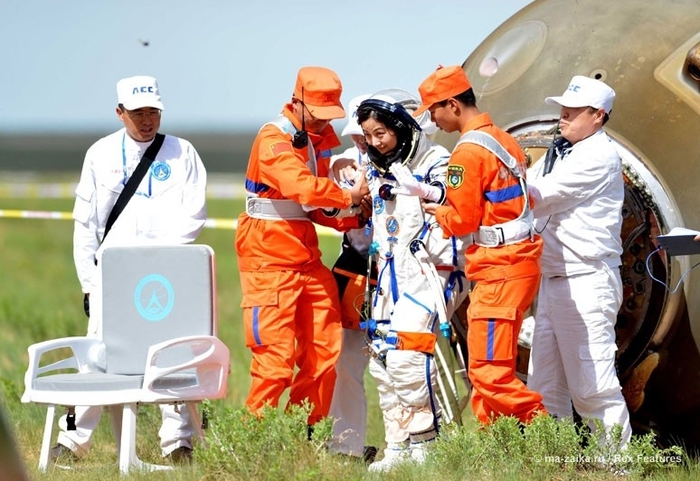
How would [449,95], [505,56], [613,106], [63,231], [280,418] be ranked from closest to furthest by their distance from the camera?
[280,418], [449,95], [613,106], [505,56], [63,231]

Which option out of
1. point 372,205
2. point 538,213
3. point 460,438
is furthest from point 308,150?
point 460,438

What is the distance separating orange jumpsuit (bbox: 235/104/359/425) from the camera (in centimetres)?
629

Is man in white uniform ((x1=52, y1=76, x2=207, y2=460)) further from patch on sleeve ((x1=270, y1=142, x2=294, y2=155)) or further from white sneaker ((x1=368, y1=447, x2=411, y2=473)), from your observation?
white sneaker ((x1=368, y1=447, x2=411, y2=473))

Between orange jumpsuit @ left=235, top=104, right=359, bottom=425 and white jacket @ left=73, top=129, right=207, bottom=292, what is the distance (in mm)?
477

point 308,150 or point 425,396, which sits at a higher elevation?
point 308,150

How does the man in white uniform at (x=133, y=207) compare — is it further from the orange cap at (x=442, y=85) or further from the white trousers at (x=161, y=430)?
the orange cap at (x=442, y=85)

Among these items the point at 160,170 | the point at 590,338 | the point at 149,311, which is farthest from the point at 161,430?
the point at 590,338

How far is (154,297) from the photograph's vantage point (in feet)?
21.3

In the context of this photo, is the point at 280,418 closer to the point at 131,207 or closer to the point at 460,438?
the point at 460,438

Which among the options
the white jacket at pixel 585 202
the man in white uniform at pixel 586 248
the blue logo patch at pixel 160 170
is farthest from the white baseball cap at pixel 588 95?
the blue logo patch at pixel 160 170

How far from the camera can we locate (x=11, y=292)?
1636 cm

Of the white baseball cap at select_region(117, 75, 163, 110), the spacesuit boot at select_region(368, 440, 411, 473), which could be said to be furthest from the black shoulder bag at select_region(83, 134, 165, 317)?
the spacesuit boot at select_region(368, 440, 411, 473)

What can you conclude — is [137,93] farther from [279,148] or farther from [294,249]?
[294,249]

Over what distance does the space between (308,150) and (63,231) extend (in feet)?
71.6
